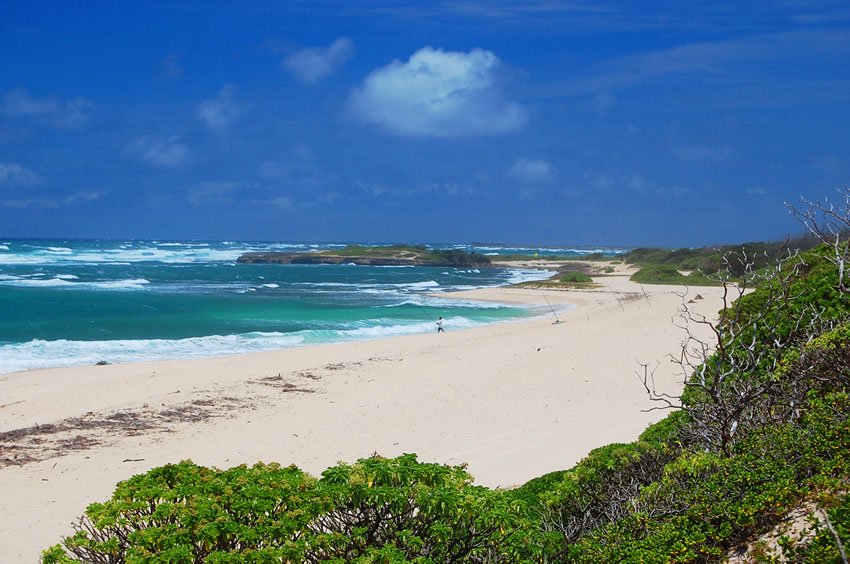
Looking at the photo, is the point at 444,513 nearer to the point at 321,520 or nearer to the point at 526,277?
the point at 321,520

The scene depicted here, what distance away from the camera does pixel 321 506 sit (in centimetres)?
360

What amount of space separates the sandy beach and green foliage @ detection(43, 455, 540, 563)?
11.6 feet

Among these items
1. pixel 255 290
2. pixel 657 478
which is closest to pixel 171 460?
pixel 657 478

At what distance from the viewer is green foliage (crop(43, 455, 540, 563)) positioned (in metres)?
3.41

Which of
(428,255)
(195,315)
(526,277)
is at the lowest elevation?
(195,315)

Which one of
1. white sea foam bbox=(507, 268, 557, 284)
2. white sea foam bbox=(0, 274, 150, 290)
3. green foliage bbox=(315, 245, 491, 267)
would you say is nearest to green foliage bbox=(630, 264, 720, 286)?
white sea foam bbox=(507, 268, 557, 284)

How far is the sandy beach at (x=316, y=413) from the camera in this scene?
348 inches

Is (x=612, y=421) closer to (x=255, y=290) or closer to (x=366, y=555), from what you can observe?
(x=366, y=555)

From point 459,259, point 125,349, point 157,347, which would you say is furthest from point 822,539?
point 459,259

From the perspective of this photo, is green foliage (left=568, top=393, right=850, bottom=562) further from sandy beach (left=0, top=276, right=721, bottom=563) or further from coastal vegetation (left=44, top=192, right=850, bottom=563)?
sandy beach (left=0, top=276, right=721, bottom=563)

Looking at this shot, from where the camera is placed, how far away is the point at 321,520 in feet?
12.3

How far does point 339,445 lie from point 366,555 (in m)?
6.65

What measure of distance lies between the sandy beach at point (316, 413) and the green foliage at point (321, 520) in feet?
11.6

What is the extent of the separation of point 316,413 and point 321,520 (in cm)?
860
